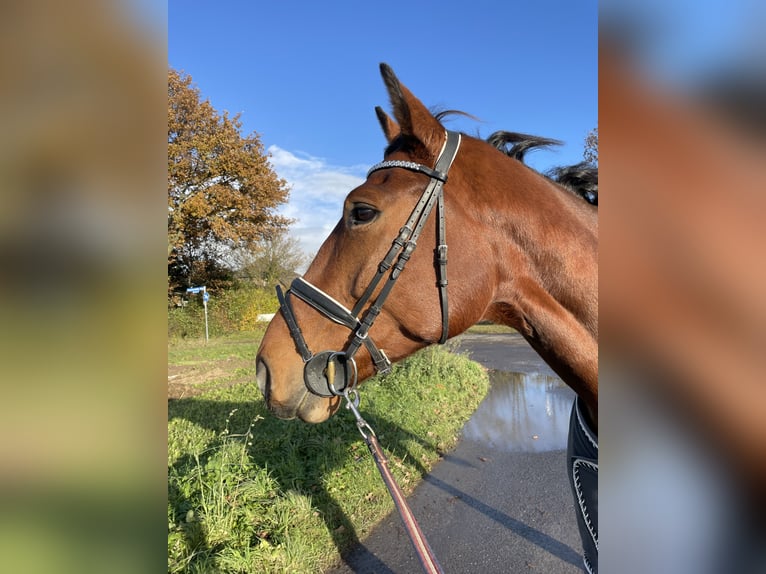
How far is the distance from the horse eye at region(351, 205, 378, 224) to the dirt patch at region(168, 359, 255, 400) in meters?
7.05

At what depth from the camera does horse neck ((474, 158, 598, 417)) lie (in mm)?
1626

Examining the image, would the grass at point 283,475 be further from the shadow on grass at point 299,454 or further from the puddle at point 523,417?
the puddle at point 523,417

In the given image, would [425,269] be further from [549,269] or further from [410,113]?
[410,113]

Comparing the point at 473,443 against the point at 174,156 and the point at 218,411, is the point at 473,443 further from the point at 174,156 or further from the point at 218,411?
the point at 174,156

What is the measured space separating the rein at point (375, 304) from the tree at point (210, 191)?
37.9ft

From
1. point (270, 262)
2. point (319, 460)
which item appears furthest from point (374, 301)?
point (270, 262)

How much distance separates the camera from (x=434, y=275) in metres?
1.78
